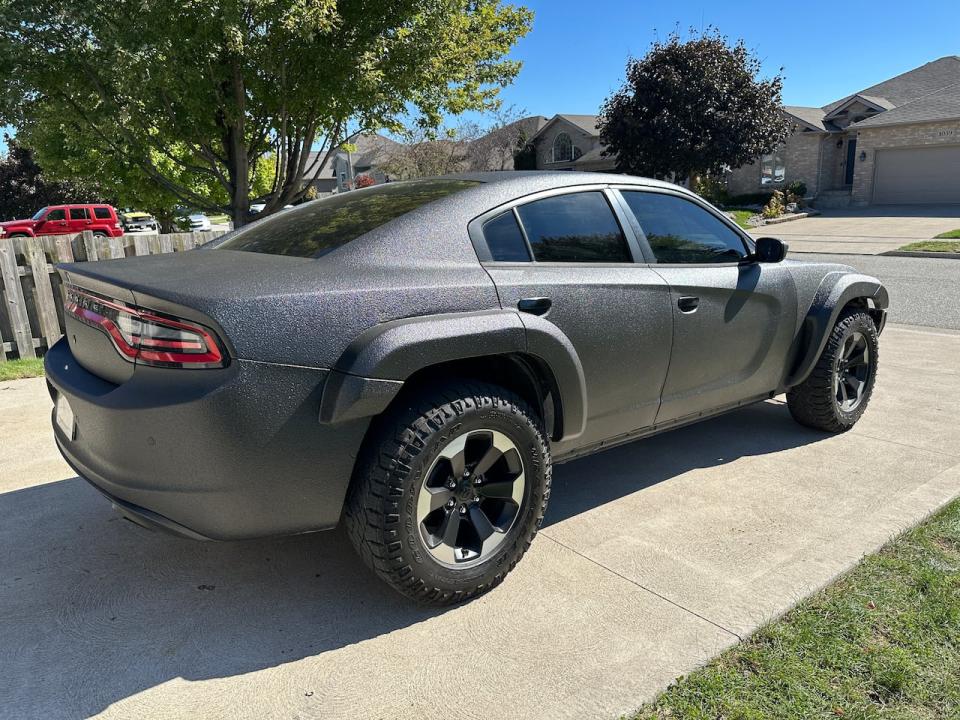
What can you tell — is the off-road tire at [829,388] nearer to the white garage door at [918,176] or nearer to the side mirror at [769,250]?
the side mirror at [769,250]

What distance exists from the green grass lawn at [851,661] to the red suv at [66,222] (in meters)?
26.7

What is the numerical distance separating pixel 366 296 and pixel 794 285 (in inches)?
110

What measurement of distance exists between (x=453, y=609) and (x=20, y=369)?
5707 millimetres

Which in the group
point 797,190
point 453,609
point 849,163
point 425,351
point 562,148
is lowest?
point 453,609

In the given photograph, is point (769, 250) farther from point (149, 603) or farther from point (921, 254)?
point (921, 254)

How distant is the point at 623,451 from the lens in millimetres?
4504

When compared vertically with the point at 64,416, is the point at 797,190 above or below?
above

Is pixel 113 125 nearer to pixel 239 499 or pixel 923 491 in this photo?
pixel 239 499

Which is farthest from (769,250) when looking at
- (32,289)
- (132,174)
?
(132,174)

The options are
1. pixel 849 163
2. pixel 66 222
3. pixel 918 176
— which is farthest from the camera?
pixel 849 163

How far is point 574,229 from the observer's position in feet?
10.9

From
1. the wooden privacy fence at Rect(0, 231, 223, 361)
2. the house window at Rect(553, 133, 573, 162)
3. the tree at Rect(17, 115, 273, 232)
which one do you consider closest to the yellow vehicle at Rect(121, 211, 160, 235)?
the tree at Rect(17, 115, 273, 232)

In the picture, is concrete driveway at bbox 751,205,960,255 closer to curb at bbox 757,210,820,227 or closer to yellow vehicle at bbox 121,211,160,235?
curb at bbox 757,210,820,227

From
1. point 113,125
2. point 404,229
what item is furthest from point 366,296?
point 113,125
